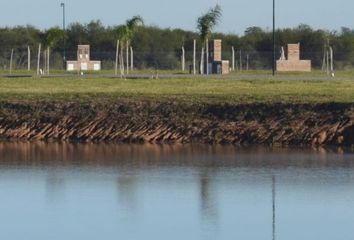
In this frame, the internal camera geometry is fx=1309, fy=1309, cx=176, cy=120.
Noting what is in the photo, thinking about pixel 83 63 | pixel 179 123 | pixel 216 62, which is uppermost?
pixel 216 62

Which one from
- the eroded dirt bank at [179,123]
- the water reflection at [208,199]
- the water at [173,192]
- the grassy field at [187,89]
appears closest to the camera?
the water at [173,192]

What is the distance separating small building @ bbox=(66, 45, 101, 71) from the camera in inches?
3029

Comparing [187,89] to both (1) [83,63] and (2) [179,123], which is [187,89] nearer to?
(2) [179,123]

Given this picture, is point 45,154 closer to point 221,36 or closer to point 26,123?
point 26,123

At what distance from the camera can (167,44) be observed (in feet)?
316

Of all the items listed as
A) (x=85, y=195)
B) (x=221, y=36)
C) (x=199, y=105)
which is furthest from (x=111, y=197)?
(x=221, y=36)

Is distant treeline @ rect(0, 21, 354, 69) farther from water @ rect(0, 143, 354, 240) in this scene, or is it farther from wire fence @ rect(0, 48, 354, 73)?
water @ rect(0, 143, 354, 240)

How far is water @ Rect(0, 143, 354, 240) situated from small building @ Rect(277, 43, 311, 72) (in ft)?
115

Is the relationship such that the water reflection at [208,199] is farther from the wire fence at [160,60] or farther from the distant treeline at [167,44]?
the distant treeline at [167,44]

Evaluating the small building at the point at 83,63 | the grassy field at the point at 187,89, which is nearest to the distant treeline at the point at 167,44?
the small building at the point at 83,63

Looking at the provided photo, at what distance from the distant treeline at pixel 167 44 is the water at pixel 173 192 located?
138 feet

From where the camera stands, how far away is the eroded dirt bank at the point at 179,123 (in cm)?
4159

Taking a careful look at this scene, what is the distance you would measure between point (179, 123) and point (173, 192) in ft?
41.0

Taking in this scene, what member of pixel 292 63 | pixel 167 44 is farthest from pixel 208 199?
pixel 167 44
